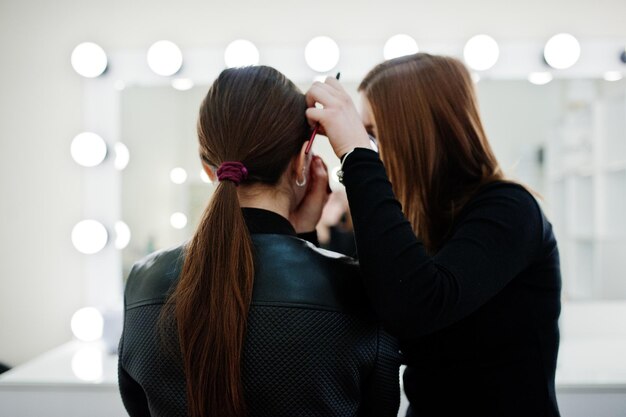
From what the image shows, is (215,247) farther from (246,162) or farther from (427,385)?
(427,385)

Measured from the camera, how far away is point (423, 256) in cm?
53

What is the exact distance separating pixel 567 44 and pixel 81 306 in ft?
4.58

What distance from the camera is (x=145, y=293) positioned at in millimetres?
566

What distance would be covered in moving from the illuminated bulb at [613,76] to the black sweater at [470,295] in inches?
35.1

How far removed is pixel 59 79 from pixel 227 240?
1050 mm

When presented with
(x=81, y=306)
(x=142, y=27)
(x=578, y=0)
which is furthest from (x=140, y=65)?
(x=578, y=0)

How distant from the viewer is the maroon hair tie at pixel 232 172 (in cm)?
55

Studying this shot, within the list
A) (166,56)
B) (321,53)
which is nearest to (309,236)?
(321,53)

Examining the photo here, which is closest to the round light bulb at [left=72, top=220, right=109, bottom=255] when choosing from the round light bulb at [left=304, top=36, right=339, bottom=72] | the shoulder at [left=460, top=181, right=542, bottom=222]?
the round light bulb at [left=304, top=36, right=339, bottom=72]

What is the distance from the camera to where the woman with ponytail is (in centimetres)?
52

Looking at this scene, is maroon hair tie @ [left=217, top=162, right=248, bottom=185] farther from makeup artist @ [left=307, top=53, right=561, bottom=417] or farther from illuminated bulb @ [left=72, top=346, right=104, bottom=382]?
illuminated bulb @ [left=72, top=346, right=104, bottom=382]

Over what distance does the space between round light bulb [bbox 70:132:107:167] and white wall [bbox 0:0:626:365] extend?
31 millimetres

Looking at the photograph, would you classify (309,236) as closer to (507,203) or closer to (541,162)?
(507,203)

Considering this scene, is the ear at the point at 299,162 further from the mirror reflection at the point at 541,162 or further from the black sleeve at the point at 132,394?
the mirror reflection at the point at 541,162
